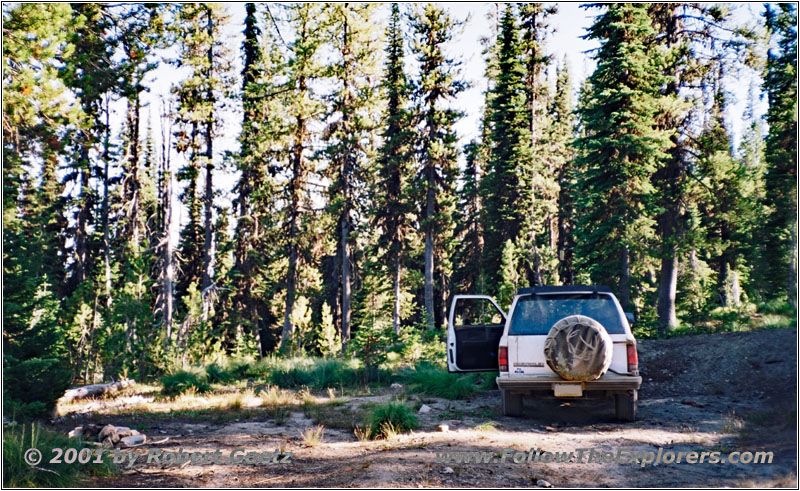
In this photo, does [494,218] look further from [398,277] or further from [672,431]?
[672,431]

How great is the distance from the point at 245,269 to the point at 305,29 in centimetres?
1496

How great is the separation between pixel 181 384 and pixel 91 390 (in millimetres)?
2333

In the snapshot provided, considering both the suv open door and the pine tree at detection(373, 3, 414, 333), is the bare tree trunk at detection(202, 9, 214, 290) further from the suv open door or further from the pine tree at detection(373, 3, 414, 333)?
the suv open door

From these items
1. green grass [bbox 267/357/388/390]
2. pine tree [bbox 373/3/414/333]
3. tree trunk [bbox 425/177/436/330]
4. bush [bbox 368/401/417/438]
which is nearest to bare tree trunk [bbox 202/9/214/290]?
pine tree [bbox 373/3/414/333]

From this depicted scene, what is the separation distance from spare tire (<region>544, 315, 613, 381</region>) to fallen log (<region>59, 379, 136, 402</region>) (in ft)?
36.6

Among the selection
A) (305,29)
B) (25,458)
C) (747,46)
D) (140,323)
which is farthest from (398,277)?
(25,458)

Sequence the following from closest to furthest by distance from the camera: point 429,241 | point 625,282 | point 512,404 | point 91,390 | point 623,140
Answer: point 512,404
point 91,390
point 623,140
point 625,282
point 429,241

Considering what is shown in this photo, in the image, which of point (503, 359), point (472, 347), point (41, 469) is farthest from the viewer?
point (472, 347)

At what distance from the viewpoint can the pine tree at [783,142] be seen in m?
19.5

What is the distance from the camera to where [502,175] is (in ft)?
105

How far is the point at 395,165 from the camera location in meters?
31.6

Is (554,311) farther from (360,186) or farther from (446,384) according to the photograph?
(360,186)

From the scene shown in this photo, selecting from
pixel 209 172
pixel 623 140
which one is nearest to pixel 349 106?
→ pixel 209 172

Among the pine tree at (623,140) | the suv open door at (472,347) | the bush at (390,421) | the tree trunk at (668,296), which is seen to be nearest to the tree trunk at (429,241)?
the pine tree at (623,140)
